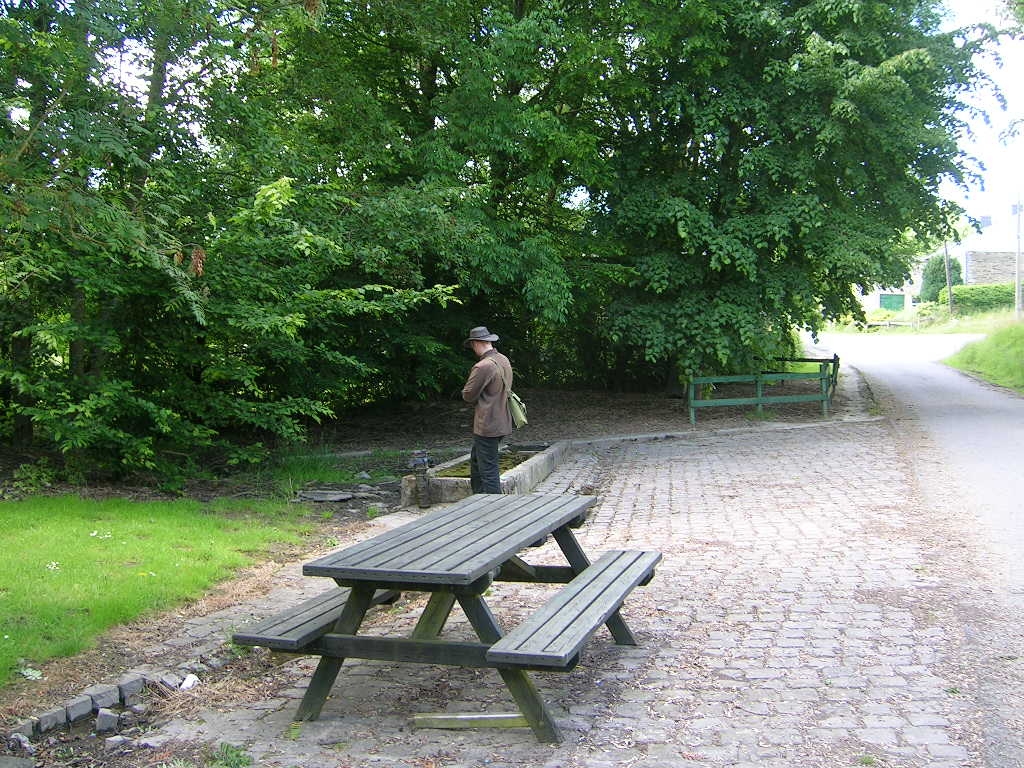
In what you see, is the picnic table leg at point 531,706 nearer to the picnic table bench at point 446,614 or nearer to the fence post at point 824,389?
the picnic table bench at point 446,614

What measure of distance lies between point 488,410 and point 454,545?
475 centimetres

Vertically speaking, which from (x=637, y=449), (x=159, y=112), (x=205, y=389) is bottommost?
(x=637, y=449)

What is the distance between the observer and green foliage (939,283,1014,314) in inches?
2415

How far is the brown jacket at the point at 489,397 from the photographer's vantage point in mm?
9352

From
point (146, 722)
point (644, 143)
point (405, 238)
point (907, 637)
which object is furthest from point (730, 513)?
point (644, 143)

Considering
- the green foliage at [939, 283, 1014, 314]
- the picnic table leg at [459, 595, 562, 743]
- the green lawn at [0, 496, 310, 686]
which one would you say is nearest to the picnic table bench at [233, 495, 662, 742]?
the picnic table leg at [459, 595, 562, 743]

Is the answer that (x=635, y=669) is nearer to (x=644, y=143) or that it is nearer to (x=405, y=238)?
(x=405, y=238)

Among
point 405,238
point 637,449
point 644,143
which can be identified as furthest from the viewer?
point 644,143

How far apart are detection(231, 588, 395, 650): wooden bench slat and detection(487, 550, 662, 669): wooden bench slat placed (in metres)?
0.91

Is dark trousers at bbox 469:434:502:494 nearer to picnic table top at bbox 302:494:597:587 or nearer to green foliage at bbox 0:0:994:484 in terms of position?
green foliage at bbox 0:0:994:484

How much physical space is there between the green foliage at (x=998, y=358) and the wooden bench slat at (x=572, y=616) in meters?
20.1

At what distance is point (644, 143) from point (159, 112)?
11397mm

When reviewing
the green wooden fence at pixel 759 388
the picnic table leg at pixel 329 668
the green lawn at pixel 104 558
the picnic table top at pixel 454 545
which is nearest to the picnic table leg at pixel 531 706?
the picnic table top at pixel 454 545

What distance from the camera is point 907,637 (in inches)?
213
